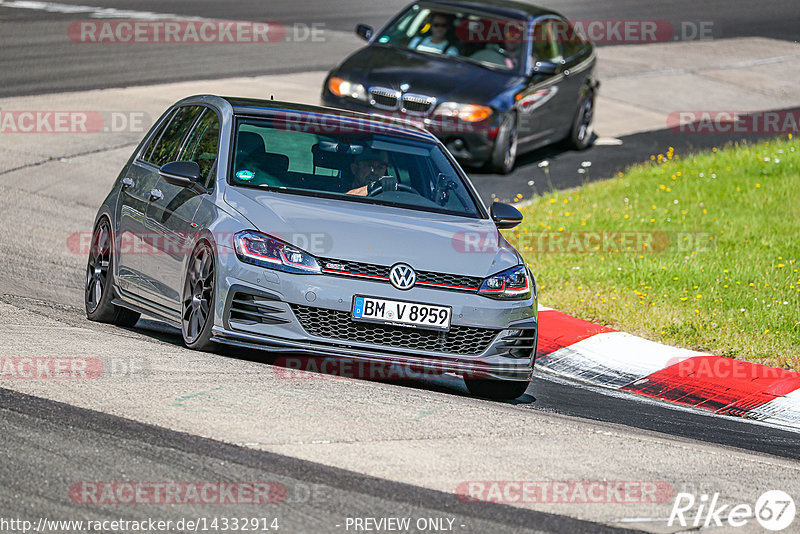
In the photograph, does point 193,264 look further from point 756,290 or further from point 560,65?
point 560,65

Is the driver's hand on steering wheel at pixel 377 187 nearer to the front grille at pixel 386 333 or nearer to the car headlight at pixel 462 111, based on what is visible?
the front grille at pixel 386 333

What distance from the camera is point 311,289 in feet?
23.7

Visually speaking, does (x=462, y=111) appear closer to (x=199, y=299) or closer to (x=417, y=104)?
(x=417, y=104)

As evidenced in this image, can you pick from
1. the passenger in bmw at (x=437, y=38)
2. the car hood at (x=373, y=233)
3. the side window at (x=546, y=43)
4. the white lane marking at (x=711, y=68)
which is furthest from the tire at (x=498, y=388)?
the white lane marking at (x=711, y=68)

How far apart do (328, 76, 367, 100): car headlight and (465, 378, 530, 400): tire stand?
7.45m

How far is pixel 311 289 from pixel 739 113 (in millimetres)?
15235

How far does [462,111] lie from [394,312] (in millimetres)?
7973

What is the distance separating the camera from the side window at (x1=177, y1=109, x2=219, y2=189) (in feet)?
27.0

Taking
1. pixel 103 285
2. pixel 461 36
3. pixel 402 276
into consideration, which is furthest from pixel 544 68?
pixel 402 276

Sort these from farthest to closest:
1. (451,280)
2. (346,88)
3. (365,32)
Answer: (365,32)
(346,88)
(451,280)

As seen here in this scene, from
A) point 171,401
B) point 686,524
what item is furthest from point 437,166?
Answer: point 686,524

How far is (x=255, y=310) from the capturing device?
7.28 m

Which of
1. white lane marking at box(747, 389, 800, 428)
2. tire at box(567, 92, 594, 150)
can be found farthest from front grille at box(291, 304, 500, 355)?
tire at box(567, 92, 594, 150)

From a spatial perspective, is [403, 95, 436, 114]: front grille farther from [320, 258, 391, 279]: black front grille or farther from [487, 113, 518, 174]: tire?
[320, 258, 391, 279]: black front grille
